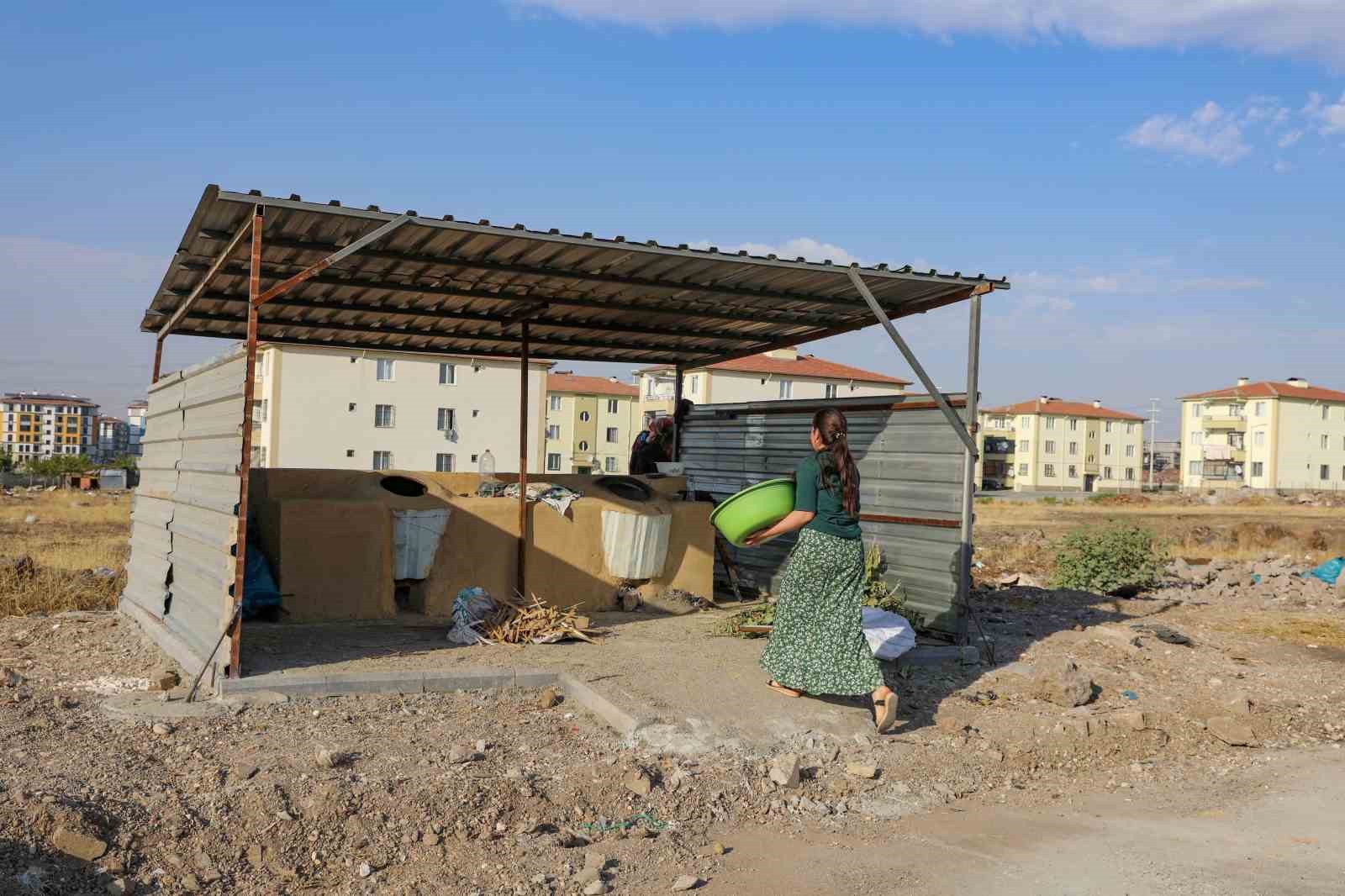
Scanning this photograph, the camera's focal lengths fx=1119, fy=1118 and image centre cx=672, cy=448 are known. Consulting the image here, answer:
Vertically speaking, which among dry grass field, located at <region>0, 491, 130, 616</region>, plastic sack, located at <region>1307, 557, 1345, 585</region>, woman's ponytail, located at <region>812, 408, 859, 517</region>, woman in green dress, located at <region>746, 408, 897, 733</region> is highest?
woman's ponytail, located at <region>812, 408, 859, 517</region>

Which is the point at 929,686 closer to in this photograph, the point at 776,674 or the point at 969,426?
the point at 776,674

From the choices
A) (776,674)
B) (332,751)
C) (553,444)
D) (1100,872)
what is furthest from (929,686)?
(553,444)

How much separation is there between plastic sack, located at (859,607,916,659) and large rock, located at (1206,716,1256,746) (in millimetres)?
2094

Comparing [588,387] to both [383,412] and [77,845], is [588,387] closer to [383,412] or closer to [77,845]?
[383,412]

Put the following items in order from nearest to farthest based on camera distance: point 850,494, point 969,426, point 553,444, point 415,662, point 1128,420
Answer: point 850,494
point 415,662
point 969,426
point 553,444
point 1128,420

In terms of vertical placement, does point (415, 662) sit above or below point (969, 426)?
below

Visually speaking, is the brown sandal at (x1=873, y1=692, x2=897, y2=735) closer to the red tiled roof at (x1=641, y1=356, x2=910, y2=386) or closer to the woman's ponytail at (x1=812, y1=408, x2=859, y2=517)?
the woman's ponytail at (x1=812, y1=408, x2=859, y2=517)

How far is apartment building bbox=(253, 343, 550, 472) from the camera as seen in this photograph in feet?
167

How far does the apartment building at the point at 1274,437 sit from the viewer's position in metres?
86.1

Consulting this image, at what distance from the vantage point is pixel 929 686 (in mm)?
8266

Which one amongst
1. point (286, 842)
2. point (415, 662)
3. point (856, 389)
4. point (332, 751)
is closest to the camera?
point (286, 842)

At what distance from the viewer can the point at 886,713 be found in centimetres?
682

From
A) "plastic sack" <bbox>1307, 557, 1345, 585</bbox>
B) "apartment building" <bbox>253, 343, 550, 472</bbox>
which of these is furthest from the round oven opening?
"apartment building" <bbox>253, 343, 550, 472</bbox>

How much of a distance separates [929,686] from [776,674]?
1582 millimetres
